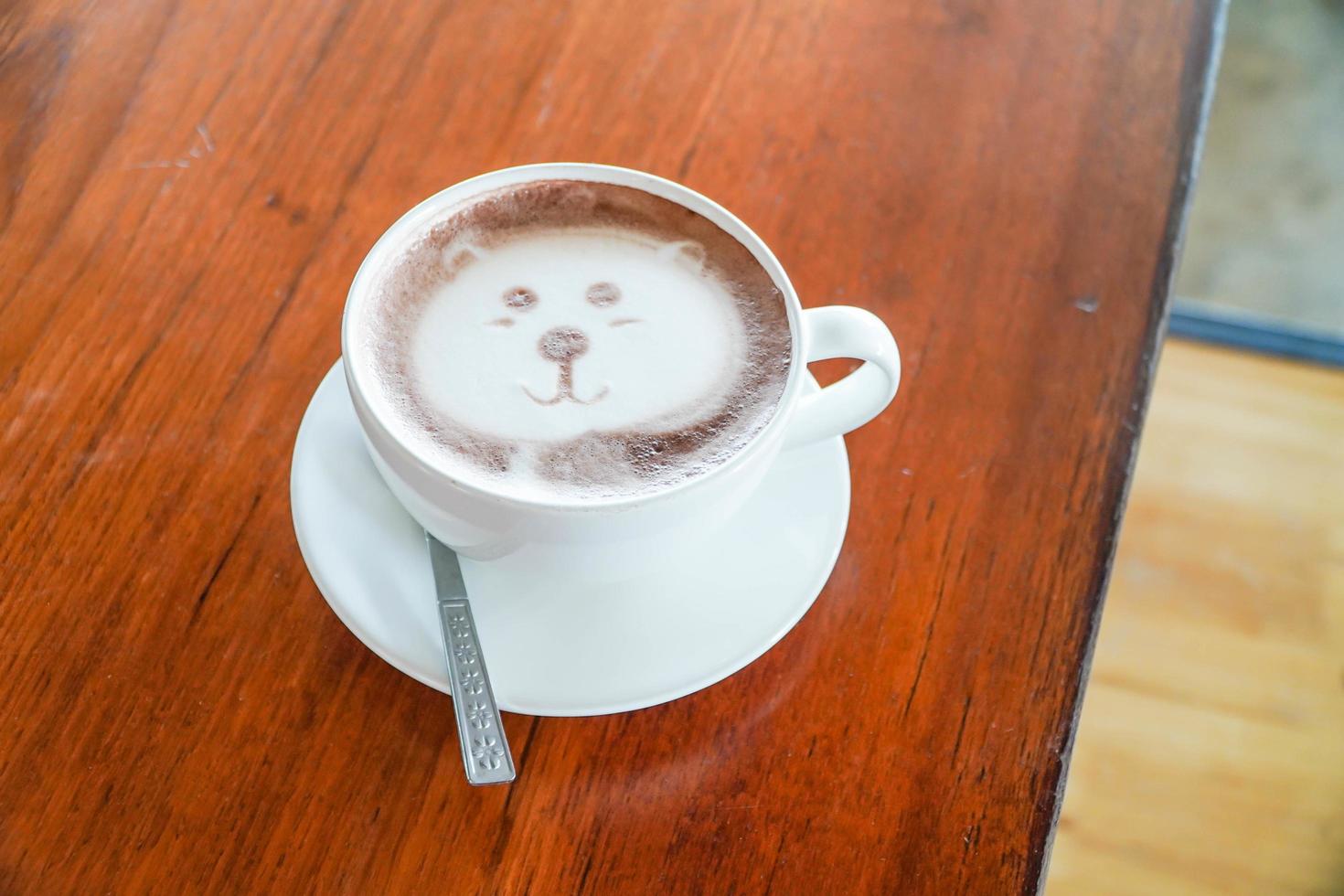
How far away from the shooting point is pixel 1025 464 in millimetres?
741

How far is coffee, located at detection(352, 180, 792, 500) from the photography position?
58 centimetres

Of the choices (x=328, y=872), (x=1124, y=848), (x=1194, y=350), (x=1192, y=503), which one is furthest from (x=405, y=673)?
(x=1194, y=350)

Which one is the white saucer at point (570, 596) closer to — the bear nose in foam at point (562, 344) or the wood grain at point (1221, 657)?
the bear nose in foam at point (562, 344)

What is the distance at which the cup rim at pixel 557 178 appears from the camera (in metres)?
0.54

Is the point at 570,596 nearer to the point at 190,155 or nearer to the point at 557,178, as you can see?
the point at 557,178

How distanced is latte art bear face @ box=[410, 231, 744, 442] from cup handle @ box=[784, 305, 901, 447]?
0.04 metres

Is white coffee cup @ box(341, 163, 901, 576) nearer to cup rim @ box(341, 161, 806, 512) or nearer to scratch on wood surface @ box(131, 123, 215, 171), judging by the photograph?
cup rim @ box(341, 161, 806, 512)

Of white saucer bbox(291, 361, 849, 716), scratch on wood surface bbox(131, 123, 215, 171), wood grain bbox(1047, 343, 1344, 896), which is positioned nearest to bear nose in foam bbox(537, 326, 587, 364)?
white saucer bbox(291, 361, 849, 716)

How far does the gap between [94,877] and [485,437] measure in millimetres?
296

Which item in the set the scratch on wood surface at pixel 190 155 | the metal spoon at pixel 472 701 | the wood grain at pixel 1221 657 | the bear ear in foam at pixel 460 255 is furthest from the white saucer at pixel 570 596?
the wood grain at pixel 1221 657

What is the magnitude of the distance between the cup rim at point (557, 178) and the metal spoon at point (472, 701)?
9 centimetres

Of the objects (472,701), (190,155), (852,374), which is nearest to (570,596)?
(472,701)

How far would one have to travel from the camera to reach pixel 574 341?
61cm

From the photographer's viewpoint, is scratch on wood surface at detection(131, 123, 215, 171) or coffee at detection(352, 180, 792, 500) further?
scratch on wood surface at detection(131, 123, 215, 171)
